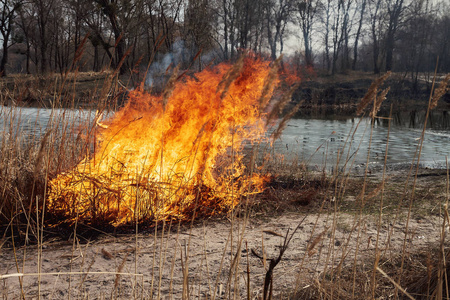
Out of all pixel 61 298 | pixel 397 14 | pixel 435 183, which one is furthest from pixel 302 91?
pixel 61 298

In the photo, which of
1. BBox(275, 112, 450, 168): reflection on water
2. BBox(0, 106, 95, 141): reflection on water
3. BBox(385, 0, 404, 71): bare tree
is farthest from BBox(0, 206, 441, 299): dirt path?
BBox(385, 0, 404, 71): bare tree

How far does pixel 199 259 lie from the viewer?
9.64 feet

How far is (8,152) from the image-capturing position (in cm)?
350

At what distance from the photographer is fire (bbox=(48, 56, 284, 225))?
11.5 ft

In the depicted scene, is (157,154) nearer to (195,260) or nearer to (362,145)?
(195,260)

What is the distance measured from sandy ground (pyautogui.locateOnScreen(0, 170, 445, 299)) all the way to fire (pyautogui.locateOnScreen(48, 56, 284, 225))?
317 millimetres

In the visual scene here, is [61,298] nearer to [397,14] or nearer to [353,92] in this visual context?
[353,92]

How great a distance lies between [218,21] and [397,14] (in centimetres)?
1569

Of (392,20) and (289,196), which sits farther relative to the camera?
(392,20)

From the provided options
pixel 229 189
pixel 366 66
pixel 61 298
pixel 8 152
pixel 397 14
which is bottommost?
pixel 61 298

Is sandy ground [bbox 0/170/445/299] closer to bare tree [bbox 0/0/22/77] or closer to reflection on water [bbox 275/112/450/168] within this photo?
reflection on water [bbox 275/112/450/168]

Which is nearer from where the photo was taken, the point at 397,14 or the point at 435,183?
the point at 435,183

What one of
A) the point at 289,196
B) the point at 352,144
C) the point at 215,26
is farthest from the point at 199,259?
the point at 215,26

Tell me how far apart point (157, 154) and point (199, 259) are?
1106 mm
